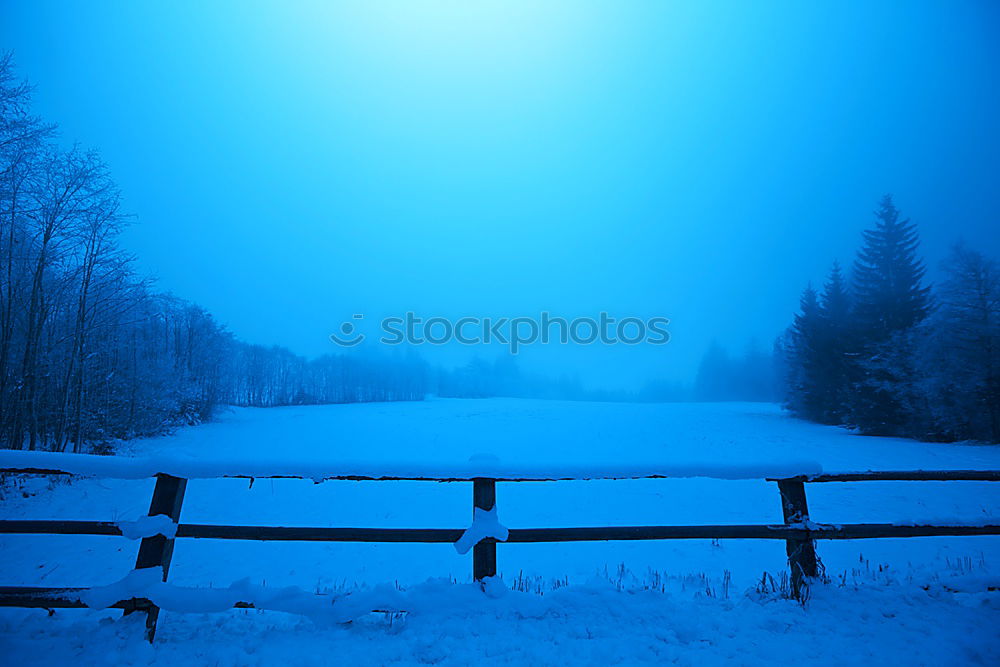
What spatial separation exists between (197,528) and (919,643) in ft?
18.2

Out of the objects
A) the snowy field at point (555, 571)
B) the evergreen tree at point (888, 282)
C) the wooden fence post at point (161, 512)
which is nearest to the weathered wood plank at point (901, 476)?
the snowy field at point (555, 571)

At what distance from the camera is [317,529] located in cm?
328

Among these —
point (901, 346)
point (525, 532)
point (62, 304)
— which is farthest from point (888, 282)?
point (62, 304)

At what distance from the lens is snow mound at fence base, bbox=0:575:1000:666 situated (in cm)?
280

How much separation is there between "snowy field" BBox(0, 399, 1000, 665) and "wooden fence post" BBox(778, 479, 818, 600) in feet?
0.63

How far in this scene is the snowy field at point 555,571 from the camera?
2.90 meters

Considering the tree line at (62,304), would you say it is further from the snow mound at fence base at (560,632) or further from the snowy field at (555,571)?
the snow mound at fence base at (560,632)

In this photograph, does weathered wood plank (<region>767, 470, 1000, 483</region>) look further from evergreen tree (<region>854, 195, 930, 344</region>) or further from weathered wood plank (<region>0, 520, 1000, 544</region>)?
evergreen tree (<region>854, 195, 930, 344</region>)

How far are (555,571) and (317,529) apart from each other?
5685mm

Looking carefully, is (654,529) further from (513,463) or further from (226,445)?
(226,445)

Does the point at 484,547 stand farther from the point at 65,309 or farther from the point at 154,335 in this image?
the point at 154,335

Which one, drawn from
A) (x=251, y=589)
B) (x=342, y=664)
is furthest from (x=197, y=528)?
(x=342, y=664)

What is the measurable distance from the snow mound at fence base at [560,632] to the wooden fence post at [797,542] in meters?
0.20

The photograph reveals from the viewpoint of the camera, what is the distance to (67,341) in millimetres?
15000
